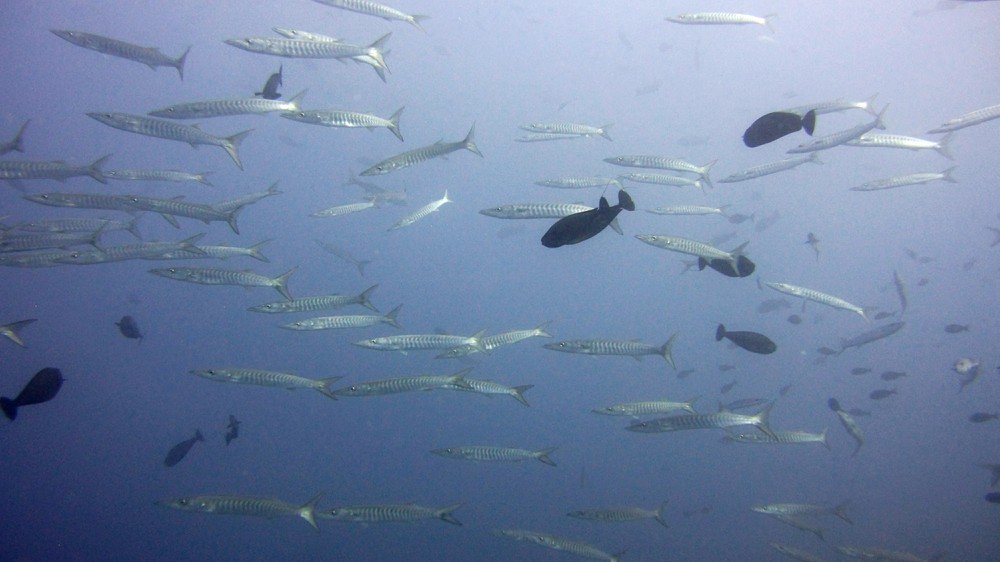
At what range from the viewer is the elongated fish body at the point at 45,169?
6461 millimetres

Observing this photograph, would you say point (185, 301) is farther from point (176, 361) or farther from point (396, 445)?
point (396, 445)

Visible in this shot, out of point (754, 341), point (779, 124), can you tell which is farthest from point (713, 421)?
point (779, 124)

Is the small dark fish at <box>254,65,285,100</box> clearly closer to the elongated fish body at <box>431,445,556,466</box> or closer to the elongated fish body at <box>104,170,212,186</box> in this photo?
the elongated fish body at <box>104,170,212,186</box>

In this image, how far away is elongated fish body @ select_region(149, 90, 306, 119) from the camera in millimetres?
6141

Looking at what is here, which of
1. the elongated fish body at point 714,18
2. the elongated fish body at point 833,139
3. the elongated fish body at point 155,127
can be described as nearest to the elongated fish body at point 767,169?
the elongated fish body at point 833,139

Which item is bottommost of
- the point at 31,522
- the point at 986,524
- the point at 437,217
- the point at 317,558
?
the point at 31,522

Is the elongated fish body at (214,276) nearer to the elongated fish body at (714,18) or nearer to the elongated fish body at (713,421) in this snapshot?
the elongated fish body at (713,421)

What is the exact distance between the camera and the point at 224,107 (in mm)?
6215

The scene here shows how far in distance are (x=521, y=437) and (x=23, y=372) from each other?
85.6 feet

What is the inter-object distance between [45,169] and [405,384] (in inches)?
227

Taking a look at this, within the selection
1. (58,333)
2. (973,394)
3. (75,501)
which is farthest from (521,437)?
(973,394)

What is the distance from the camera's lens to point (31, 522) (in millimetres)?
16766

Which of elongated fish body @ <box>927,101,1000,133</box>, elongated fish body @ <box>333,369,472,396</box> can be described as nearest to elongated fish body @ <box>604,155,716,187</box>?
elongated fish body @ <box>927,101,1000,133</box>

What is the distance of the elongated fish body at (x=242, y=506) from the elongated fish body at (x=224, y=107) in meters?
4.81
